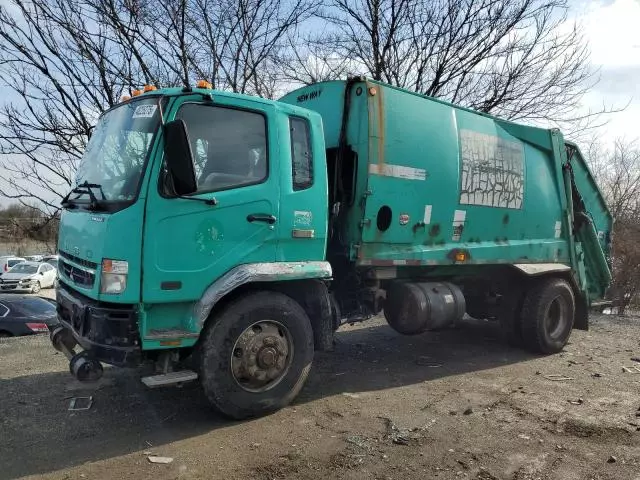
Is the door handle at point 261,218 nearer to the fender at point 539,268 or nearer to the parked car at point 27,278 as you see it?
the fender at point 539,268

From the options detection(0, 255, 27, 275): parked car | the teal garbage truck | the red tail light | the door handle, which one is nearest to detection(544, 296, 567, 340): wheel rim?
the teal garbage truck

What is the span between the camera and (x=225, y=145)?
4.25m

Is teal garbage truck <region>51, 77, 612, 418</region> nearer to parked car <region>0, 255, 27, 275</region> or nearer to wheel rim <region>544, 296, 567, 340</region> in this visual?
wheel rim <region>544, 296, 567, 340</region>

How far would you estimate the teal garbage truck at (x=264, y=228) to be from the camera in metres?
3.90

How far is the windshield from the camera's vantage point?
13.0ft

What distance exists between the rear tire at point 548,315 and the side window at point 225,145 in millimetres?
4499

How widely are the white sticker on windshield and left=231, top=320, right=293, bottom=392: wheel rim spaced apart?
188 cm

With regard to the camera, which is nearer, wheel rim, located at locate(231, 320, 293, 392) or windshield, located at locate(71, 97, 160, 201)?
windshield, located at locate(71, 97, 160, 201)

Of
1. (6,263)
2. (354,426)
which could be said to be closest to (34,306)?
(354,426)

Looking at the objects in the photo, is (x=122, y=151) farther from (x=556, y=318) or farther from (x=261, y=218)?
(x=556, y=318)

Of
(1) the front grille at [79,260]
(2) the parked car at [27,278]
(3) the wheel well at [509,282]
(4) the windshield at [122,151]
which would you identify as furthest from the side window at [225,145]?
(2) the parked car at [27,278]

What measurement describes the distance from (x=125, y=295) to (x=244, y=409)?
1.37 meters

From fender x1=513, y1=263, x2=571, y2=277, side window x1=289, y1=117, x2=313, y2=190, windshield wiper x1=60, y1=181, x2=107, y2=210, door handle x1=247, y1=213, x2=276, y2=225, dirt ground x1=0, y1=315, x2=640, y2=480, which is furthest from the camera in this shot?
fender x1=513, y1=263, x2=571, y2=277

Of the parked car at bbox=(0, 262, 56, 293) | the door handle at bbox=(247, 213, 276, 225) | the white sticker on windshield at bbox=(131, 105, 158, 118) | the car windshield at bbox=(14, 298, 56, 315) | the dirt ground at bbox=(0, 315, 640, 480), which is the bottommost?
the parked car at bbox=(0, 262, 56, 293)
